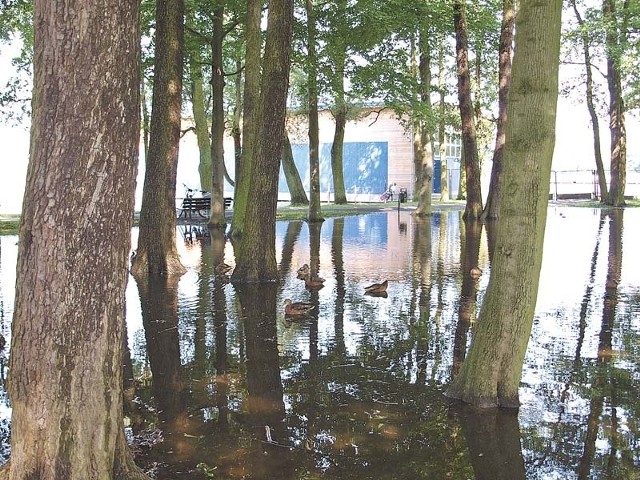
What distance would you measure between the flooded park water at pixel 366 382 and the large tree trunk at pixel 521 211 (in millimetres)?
236

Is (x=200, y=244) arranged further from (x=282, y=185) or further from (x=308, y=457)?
(x=282, y=185)

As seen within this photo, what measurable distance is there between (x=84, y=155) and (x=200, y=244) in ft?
50.1

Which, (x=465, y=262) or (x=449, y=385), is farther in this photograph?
(x=465, y=262)

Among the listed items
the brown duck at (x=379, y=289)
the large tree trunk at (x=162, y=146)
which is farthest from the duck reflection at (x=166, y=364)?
the brown duck at (x=379, y=289)

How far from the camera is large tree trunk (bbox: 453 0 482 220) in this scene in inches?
920

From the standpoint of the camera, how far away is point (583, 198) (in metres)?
45.3

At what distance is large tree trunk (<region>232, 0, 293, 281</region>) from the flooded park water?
0.44 m

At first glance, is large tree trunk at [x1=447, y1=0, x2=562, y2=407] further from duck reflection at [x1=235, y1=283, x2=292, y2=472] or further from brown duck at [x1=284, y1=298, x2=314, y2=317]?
brown duck at [x1=284, y1=298, x2=314, y2=317]

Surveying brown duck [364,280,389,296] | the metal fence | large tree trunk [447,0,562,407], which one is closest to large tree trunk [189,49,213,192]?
brown duck [364,280,389,296]

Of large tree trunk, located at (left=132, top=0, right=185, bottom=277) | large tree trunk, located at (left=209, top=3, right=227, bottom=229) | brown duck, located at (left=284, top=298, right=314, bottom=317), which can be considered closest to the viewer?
brown duck, located at (left=284, top=298, right=314, bottom=317)

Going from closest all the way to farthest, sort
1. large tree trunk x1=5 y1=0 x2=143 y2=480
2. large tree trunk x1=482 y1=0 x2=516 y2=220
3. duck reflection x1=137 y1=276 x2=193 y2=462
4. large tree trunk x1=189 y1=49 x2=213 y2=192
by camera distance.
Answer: large tree trunk x1=5 y1=0 x2=143 y2=480 → duck reflection x1=137 y1=276 x2=193 y2=462 → large tree trunk x1=482 y1=0 x2=516 y2=220 → large tree trunk x1=189 y1=49 x2=213 y2=192

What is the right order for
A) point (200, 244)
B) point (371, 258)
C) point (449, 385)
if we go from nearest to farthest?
point (449, 385) < point (371, 258) < point (200, 244)

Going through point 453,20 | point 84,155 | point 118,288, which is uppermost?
point 453,20

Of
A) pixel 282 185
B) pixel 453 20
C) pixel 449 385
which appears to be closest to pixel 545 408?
pixel 449 385
